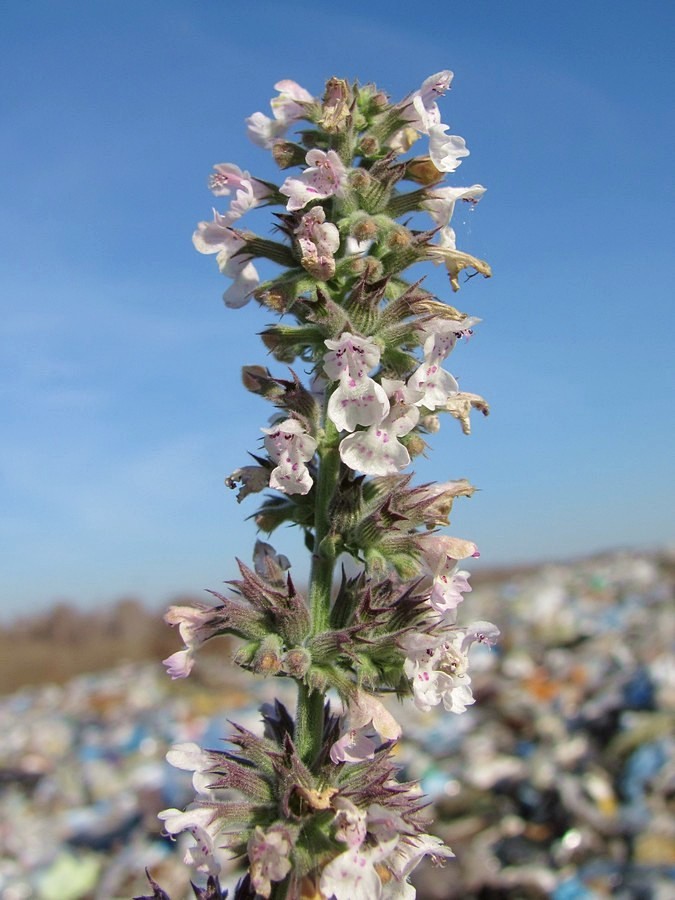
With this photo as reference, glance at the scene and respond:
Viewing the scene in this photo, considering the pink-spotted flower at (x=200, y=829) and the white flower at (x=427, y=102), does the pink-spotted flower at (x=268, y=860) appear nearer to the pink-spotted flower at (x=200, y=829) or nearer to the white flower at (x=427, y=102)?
the pink-spotted flower at (x=200, y=829)

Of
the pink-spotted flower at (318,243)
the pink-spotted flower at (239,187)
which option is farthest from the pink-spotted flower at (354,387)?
the pink-spotted flower at (239,187)

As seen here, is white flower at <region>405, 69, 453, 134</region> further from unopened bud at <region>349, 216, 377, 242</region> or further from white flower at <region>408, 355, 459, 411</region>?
white flower at <region>408, 355, 459, 411</region>

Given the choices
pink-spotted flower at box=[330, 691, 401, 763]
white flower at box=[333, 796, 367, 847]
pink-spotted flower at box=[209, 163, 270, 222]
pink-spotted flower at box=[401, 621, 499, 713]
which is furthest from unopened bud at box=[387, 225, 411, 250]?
white flower at box=[333, 796, 367, 847]

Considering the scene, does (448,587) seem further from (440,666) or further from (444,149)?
(444,149)

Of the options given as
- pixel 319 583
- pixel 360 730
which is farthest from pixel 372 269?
pixel 360 730

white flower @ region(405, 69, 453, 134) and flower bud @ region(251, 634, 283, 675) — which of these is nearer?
Result: flower bud @ region(251, 634, 283, 675)

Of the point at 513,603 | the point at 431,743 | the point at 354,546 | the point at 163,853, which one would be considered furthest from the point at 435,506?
the point at 513,603

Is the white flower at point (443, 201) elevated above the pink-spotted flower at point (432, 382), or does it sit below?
above
